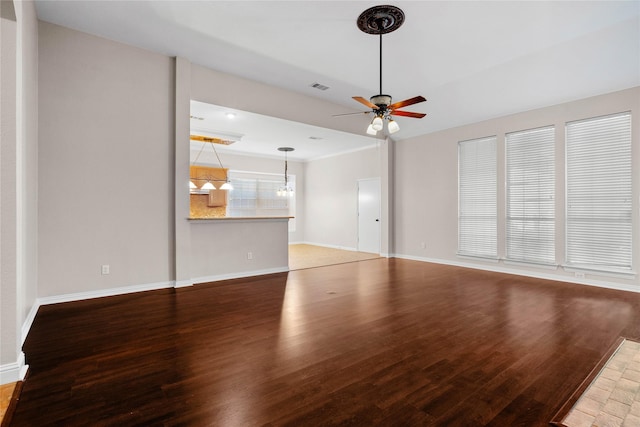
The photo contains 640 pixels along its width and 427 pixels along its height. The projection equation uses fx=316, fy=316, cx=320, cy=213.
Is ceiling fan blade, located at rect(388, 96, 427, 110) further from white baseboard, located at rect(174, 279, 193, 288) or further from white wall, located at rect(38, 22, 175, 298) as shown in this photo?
white baseboard, located at rect(174, 279, 193, 288)

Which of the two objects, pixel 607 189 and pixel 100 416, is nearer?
pixel 100 416

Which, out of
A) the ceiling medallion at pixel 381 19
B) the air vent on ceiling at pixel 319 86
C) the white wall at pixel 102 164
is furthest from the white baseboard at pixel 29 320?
the air vent on ceiling at pixel 319 86

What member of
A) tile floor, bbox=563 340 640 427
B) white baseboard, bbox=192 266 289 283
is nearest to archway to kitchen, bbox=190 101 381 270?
white baseboard, bbox=192 266 289 283

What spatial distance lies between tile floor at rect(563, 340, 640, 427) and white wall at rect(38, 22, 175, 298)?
15.2 ft

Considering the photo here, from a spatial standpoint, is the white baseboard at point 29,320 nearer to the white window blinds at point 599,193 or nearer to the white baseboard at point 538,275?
the white baseboard at point 538,275

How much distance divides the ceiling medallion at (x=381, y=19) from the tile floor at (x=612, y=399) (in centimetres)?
367

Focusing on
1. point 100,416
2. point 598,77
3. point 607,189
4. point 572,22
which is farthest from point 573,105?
point 100,416

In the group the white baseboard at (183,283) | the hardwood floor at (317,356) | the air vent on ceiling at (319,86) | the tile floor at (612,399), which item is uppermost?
the air vent on ceiling at (319,86)

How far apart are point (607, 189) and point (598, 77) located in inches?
64.0

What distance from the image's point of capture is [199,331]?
2973 millimetres

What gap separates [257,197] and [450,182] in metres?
5.76

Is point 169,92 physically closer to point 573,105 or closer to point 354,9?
point 354,9

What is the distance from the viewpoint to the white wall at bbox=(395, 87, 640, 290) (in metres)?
4.65

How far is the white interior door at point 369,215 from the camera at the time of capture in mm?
8570
